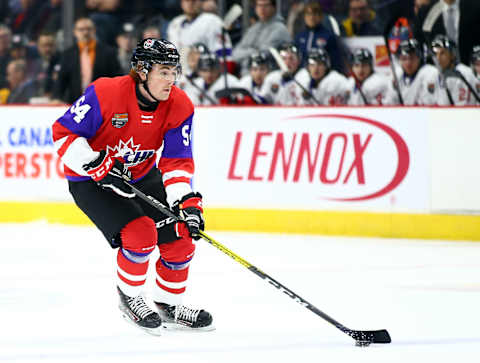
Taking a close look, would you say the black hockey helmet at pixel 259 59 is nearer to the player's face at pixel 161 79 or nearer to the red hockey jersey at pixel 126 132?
the red hockey jersey at pixel 126 132

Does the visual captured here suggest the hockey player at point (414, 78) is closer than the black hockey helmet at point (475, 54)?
No

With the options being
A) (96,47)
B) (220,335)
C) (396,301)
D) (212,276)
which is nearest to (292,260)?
(212,276)

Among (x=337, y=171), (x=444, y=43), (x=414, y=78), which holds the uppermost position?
(x=444, y=43)

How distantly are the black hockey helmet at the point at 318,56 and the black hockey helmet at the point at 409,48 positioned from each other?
51 cm

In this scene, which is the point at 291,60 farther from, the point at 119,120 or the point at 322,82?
the point at 119,120

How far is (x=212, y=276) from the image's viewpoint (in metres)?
5.26

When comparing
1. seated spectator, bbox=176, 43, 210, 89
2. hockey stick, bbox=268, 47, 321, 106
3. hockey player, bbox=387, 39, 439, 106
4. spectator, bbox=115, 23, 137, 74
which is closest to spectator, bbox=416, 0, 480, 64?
hockey player, bbox=387, 39, 439, 106

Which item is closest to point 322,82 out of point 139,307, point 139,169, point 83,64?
point 83,64

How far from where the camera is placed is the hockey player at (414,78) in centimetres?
686

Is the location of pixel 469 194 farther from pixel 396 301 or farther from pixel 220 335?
pixel 220 335

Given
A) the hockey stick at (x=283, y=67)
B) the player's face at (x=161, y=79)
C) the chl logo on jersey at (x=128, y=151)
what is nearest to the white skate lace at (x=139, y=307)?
the chl logo on jersey at (x=128, y=151)

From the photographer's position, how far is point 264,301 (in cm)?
457

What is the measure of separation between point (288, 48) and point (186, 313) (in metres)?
3.69

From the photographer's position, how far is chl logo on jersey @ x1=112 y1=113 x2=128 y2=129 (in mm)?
3797
